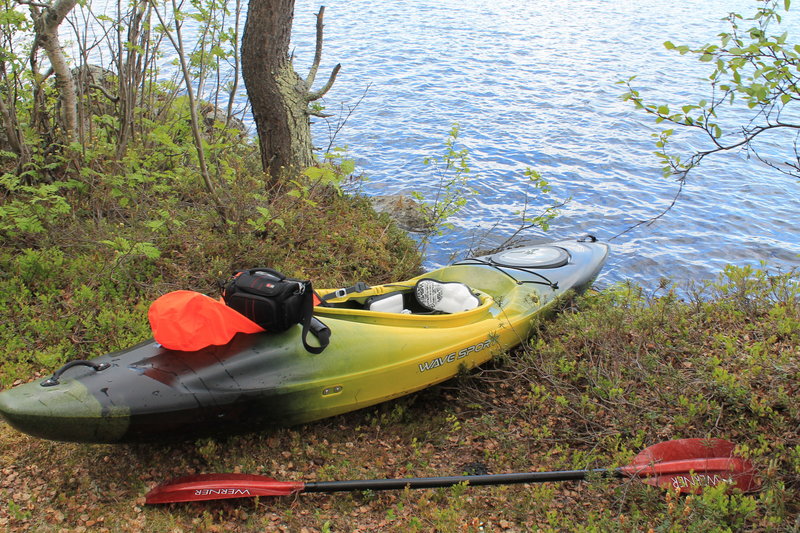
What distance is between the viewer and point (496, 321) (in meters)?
4.64

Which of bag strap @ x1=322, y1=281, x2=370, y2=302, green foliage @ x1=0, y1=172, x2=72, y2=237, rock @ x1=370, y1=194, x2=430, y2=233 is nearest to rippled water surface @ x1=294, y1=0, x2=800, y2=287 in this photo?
rock @ x1=370, y1=194, x2=430, y2=233

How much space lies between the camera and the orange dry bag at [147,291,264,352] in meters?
3.24

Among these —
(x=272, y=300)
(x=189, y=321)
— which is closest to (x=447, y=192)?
(x=272, y=300)

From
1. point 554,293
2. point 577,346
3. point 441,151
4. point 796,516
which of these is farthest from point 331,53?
point 796,516

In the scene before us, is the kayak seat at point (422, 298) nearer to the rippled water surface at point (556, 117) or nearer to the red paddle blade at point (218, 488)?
the red paddle blade at point (218, 488)

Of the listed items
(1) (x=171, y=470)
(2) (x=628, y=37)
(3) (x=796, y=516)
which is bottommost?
(1) (x=171, y=470)

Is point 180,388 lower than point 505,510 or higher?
higher

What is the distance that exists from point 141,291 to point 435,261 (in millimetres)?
3614

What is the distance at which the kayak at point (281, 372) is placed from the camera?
3043mm

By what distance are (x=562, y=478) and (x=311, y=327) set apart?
173 centimetres

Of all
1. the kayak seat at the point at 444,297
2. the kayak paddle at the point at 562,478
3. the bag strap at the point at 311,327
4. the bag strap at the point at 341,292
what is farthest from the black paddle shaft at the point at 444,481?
the kayak seat at the point at 444,297

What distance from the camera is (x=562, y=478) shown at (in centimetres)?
321

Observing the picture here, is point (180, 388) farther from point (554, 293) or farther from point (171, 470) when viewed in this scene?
point (554, 293)

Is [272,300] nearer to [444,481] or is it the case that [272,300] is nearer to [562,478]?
[444,481]
